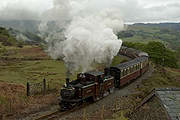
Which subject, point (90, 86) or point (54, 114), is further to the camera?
point (90, 86)

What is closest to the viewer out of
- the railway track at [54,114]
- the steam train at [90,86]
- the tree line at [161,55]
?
the railway track at [54,114]

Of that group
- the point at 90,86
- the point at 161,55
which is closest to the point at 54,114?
the point at 90,86

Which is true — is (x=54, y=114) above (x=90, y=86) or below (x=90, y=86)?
below

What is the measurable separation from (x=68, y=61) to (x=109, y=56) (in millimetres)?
5642

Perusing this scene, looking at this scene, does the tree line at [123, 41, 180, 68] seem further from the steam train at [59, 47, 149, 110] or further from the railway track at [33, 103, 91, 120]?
the railway track at [33, 103, 91, 120]

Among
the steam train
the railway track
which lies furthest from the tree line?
the railway track

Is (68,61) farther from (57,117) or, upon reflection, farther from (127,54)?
(127,54)

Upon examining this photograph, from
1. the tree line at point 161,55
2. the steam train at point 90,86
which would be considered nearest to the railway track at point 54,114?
the steam train at point 90,86

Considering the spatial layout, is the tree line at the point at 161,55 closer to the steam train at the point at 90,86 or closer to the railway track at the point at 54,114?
the steam train at the point at 90,86

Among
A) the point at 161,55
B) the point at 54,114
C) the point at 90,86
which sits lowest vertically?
the point at 54,114

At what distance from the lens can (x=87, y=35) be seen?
22578mm

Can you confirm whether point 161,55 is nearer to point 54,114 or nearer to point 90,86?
point 90,86

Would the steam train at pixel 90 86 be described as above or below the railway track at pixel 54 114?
above

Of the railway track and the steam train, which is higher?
the steam train
